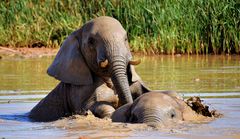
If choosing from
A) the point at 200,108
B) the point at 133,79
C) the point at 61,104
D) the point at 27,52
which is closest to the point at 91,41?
the point at 133,79

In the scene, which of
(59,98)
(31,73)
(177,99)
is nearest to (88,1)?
(31,73)

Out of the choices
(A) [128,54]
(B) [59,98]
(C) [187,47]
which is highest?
(A) [128,54]

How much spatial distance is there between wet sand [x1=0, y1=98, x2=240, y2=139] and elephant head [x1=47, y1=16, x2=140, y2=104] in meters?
0.55

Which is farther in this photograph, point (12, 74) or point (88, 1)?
point (88, 1)

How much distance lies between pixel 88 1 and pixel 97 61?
538 inches

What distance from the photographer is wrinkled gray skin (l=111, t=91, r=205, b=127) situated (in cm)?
809

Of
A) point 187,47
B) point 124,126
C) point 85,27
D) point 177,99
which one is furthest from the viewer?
point 187,47

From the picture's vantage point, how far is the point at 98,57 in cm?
920

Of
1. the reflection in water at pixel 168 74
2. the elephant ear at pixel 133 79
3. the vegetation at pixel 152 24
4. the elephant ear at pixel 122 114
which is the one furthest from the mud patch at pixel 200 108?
the vegetation at pixel 152 24

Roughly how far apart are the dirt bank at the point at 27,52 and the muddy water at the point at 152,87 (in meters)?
0.96

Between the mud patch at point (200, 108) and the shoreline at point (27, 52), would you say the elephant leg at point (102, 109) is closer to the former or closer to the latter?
the mud patch at point (200, 108)

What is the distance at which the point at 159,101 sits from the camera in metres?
8.30

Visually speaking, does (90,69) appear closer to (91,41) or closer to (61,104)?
(91,41)

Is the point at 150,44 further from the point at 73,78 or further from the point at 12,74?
the point at 73,78
